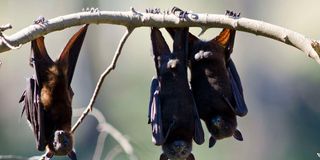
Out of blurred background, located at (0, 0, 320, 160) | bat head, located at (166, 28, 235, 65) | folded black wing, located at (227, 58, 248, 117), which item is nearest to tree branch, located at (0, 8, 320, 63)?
bat head, located at (166, 28, 235, 65)

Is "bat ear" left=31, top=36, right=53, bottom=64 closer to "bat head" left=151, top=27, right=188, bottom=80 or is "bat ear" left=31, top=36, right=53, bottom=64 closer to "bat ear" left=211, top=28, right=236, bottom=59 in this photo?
"bat head" left=151, top=27, right=188, bottom=80

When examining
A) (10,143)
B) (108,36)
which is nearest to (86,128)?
(10,143)

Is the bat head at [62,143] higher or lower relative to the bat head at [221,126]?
lower

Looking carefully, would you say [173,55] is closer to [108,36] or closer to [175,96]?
[175,96]

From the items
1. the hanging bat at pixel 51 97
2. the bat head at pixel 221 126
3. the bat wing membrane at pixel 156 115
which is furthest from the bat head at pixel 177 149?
the hanging bat at pixel 51 97

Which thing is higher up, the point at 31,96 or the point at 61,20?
the point at 61,20

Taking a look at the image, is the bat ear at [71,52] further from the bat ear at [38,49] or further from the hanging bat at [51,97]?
the bat ear at [38,49]
